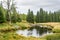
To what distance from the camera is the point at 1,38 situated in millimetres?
19922

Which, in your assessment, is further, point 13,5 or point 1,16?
point 13,5

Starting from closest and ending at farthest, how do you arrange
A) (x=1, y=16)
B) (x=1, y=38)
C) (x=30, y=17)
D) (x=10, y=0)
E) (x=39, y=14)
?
(x=1, y=38) < (x=1, y=16) < (x=10, y=0) < (x=30, y=17) < (x=39, y=14)

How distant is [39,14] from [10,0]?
6912 centimetres

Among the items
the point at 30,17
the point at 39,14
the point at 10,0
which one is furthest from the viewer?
the point at 39,14

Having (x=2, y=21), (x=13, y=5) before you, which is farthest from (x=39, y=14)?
(x=2, y=21)

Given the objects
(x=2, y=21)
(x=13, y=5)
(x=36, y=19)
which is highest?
(x=13, y=5)

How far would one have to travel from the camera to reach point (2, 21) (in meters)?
53.4

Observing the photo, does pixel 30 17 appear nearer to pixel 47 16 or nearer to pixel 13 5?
pixel 47 16

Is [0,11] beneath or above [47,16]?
above

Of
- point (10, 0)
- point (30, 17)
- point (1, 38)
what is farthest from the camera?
point (30, 17)

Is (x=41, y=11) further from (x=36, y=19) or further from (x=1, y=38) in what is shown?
(x=1, y=38)

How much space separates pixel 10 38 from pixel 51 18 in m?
107

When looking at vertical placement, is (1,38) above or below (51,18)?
above

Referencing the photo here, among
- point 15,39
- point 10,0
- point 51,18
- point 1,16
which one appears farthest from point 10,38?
point 51,18
